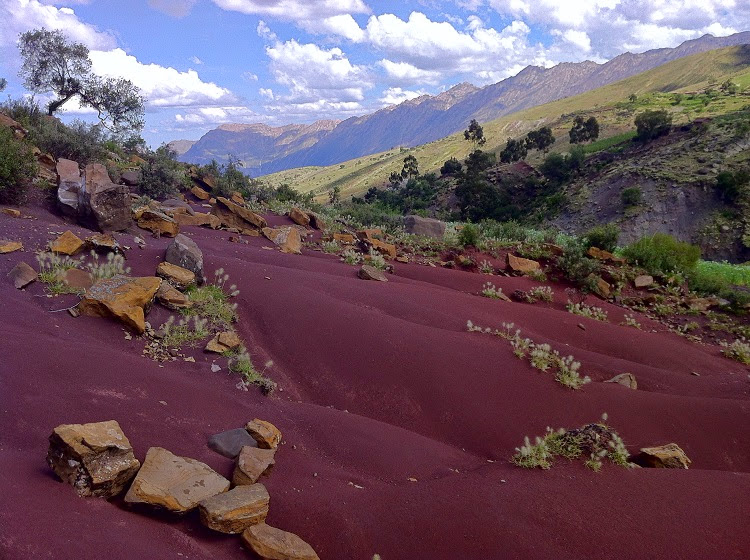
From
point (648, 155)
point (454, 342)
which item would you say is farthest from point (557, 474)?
point (648, 155)

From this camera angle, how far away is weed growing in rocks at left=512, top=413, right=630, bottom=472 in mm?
5500

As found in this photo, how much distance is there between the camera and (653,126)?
48531 millimetres

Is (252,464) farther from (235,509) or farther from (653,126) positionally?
(653,126)

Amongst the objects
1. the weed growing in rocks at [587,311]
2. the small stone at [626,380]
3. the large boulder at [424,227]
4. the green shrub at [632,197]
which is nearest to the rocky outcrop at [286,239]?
the weed growing in rocks at [587,311]

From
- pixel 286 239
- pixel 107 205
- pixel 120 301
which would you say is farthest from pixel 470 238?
pixel 120 301

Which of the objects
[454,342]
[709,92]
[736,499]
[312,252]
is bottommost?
[736,499]

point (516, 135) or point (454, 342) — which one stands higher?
point (516, 135)

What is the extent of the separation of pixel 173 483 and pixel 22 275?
5117 mm

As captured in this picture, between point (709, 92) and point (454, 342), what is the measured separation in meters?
81.2

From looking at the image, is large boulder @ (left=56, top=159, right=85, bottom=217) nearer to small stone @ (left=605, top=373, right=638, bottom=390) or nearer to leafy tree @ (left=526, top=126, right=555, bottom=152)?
small stone @ (left=605, top=373, right=638, bottom=390)

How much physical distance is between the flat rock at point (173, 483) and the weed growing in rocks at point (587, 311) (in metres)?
9.82

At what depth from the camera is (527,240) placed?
18.8 metres

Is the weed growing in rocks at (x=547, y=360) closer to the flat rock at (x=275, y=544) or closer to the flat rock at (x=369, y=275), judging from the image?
the flat rock at (x=369, y=275)

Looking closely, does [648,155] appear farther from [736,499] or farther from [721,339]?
[736,499]
